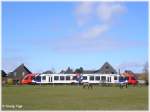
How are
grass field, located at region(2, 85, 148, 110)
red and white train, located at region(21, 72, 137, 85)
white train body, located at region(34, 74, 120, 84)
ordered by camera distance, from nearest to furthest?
grass field, located at region(2, 85, 148, 110), red and white train, located at region(21, 72, 137, 85), white train body, located at region(34, 74, 120, 84)

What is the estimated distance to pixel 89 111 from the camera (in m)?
17.7

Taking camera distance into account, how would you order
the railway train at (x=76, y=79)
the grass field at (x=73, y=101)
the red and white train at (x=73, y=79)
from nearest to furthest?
the grass field at (x=73, y=101) → the red and white train at (x=73, y=79) → the railway train at (x=76, y=79)

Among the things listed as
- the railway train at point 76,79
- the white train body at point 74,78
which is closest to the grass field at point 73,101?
the railway train at point 76,79

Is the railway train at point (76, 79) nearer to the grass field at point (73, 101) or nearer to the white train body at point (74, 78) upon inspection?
the white train body at point (74, 78)

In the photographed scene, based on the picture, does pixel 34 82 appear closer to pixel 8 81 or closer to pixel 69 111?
pixel 8 81

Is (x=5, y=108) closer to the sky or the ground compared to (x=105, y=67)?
closer to the ground

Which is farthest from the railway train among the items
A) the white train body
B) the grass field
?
the grass field

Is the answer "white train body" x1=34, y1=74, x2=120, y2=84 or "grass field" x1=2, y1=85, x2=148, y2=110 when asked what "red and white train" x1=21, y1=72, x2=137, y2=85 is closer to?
"white train body" x1=34, y1=74, x2=120, y2=84

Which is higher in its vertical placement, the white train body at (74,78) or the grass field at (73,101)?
the white train body at (74,78)

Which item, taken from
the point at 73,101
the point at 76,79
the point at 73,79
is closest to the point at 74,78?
the point at 73,79

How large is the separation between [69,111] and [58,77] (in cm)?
5057

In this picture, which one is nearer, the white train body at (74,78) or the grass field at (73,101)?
the grass field at (73,101)

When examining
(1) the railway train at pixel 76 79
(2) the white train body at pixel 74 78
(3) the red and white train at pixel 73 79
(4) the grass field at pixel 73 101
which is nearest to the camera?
(4) the grass field at pixel 73 101

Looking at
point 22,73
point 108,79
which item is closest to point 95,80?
point 108,79
